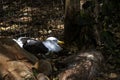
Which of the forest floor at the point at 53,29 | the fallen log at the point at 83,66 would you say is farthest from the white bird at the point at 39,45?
the fallen log at the point at 83,66

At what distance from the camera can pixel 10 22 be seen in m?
5.96

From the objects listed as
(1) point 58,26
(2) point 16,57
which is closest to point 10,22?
(1) point 58,26

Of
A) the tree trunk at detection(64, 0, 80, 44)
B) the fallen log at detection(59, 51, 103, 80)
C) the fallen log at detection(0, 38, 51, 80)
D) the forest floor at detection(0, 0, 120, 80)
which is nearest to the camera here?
the fallen log at detection(0, 38, 51, 80)

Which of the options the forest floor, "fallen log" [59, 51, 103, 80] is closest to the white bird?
the forest floor

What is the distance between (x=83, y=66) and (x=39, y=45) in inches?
45.9

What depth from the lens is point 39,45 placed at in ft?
16.5

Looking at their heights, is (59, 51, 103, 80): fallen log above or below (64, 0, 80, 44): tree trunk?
below

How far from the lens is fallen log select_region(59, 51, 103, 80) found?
12.8 feet

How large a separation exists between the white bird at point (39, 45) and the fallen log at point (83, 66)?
722mm

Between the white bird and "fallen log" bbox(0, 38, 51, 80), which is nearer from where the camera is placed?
"fallen log" bbox(0, 38, 51, 80)

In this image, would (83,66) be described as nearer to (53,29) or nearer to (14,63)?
(14,63)

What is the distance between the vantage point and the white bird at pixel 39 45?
5.03 meters

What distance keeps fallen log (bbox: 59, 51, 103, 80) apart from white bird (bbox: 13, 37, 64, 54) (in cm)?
72

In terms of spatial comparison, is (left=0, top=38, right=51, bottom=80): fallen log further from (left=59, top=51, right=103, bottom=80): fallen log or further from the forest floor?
the forest floor
